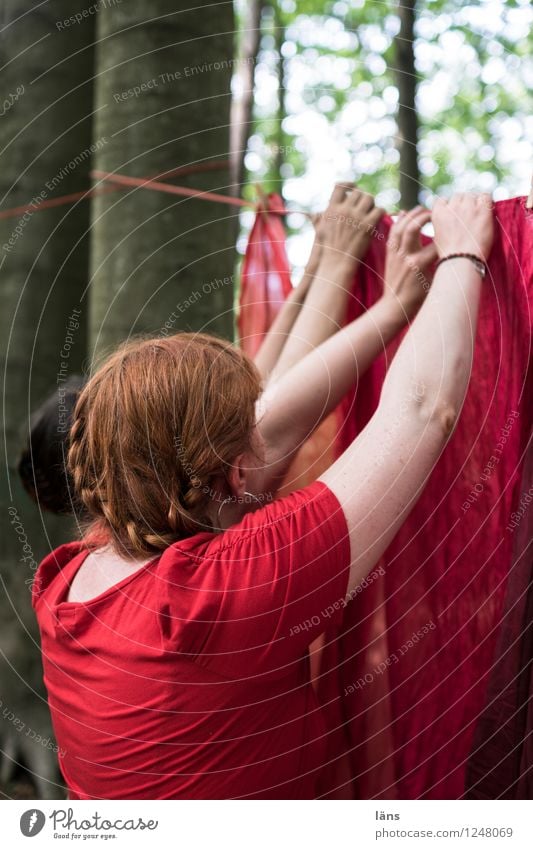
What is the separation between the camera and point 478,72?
4758mm

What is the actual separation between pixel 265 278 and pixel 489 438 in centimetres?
77

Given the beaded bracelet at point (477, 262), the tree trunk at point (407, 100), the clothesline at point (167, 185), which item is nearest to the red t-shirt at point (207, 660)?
the beaded bracelet at point (477, 262)

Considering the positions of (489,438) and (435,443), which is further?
(489,438)

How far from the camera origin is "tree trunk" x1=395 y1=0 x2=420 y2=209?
333cm

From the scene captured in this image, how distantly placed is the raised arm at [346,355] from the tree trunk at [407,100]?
1906 millimetres

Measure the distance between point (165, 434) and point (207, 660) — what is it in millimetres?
306

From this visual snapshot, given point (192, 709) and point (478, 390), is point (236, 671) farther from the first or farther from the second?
point (478, 390)

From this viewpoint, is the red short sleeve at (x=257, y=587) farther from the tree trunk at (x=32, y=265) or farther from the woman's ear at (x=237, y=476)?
the tree trunk at (x=32, y=265)

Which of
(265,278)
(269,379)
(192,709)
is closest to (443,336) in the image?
(269,379)

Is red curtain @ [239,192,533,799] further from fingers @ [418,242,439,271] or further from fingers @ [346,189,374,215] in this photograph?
fingers @ [346,189,374,215]

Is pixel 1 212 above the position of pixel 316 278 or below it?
above

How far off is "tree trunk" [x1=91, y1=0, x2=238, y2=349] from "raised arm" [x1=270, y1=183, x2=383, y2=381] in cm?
55

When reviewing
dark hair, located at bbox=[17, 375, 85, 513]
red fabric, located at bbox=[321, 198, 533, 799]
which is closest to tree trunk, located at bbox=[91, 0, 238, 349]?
dark hair, located at bbox=[17, 375, 85, 513]

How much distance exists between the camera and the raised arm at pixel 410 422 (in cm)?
103
